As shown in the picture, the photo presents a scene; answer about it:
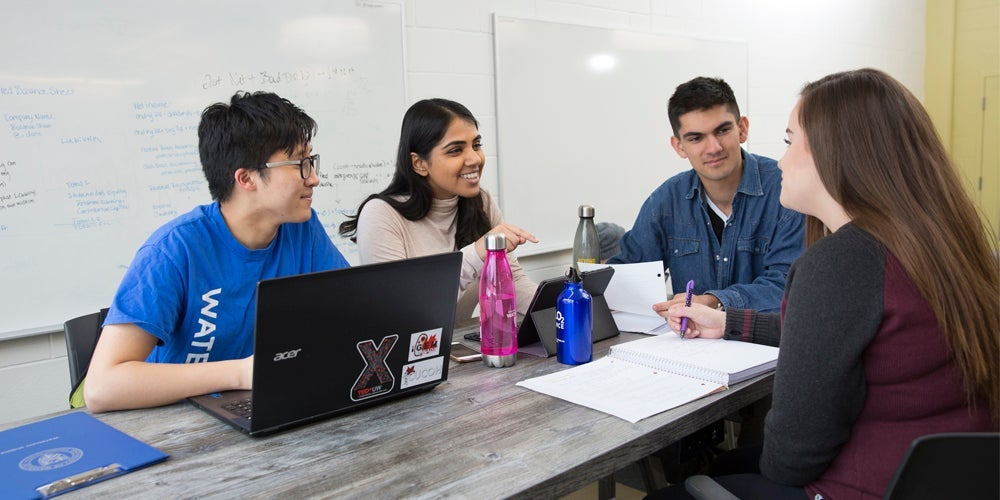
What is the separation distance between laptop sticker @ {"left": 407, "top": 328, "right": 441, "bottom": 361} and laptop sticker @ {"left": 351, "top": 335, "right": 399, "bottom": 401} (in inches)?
1.8

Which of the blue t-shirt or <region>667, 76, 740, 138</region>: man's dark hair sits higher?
<region>667, 76, 740, 138</region>: man's dark hair

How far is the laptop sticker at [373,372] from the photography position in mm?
1269

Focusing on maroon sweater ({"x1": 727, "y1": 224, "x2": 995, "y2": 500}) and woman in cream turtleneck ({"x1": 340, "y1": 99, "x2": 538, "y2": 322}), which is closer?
maroon sweater ({"x1": 727, "y1": 224, "x2": 995, "y2": 500})

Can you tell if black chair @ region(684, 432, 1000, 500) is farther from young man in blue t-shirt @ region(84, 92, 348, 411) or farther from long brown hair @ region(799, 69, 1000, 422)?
young man in blue t-shirt @ region(84, 92, 348, 411)

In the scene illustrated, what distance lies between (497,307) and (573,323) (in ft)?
0.54

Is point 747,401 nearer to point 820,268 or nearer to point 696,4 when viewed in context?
point 820,268

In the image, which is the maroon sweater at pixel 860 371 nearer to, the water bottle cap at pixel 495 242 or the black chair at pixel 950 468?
the black chair at pixel 950 468

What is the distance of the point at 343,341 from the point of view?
48.0 inches

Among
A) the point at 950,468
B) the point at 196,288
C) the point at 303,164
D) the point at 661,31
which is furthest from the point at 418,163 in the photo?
the point at 661,31

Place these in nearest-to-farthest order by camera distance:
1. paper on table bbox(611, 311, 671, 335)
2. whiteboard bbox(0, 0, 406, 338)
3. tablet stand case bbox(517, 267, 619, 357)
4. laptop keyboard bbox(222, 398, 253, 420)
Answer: laptop keyboard bbox(222, 398, 253, 420) < tablet stand case bbox(517, 267, 619, 357) < paper on table bbox(611, 311, 671, 335) < whiteboard bbox(0, 0, 406, 338)

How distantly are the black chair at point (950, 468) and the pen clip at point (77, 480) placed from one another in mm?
1031

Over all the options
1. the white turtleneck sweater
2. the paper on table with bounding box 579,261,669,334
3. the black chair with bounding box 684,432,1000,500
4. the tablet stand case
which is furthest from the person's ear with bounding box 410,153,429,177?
the black chair with bounding box 684,432,1000,500

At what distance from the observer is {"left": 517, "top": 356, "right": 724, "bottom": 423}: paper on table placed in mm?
1286

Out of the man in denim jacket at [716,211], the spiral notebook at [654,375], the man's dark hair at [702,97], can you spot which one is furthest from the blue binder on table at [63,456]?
the man's dark hair at [702,97]
